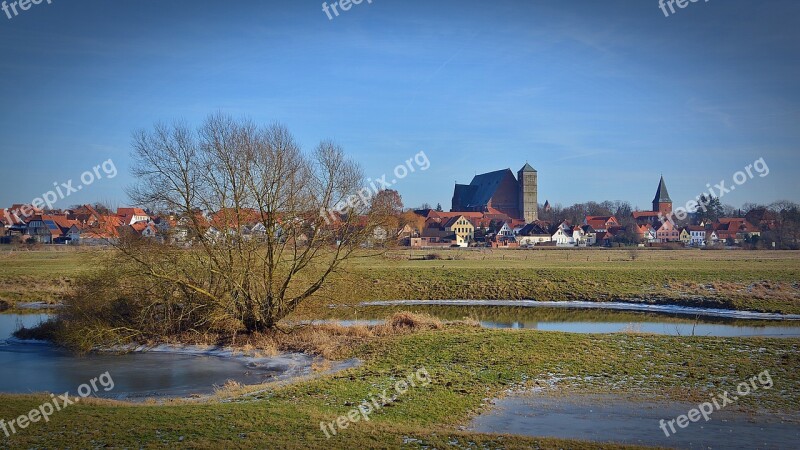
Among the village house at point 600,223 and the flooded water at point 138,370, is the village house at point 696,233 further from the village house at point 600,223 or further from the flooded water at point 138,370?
the flooded water at point 138,370

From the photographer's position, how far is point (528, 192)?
164 meters

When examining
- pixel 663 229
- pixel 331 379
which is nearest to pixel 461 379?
pixel 331 379

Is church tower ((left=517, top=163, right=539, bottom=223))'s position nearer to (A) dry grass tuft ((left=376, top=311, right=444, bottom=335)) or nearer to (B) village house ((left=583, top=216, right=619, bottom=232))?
(B) village house ((left=583, top=216, right=619, bottom=232))

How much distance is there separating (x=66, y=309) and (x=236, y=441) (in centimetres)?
1799

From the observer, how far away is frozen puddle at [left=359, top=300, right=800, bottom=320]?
34000mm

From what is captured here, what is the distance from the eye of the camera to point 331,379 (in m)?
17.3

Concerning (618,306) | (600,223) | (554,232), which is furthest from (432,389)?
(600,223)
